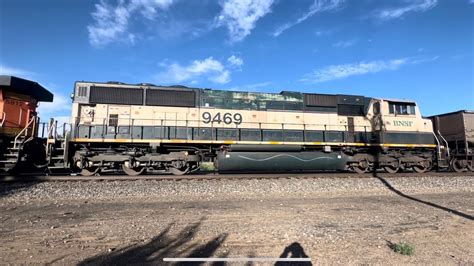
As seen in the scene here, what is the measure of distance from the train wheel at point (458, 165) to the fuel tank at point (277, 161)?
259 inches

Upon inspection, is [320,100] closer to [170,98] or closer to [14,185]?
[170,98]

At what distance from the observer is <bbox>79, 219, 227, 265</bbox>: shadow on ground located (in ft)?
12.8

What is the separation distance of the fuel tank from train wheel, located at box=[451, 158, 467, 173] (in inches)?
259

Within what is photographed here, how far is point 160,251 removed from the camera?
4305 millimetres

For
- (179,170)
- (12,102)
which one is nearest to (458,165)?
(179,170)

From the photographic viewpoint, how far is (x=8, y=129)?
11.6 m

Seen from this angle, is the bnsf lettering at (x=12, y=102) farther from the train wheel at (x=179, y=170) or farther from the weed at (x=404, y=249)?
the weed at (x=404, y=249)

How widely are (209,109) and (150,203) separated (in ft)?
21.4

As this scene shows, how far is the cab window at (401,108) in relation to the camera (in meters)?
15.0

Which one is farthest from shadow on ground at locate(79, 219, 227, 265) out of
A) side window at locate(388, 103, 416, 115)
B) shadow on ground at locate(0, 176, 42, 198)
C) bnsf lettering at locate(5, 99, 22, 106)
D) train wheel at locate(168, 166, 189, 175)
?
side window at locate(388, 103, 416, 115)

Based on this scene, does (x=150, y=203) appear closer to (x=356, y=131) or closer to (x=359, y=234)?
(x=359, y=234)

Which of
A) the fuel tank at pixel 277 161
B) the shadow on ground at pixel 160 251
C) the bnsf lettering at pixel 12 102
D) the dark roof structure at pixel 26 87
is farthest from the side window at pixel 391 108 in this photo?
the bnsf lettering at pixel 12 102

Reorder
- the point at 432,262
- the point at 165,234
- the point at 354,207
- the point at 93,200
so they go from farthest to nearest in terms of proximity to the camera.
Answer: the point at 93,200 → the point at 354,207 → the point at 165,234 → the point at 432,262

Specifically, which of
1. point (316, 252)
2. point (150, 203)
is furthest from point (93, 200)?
point (316, 252)
